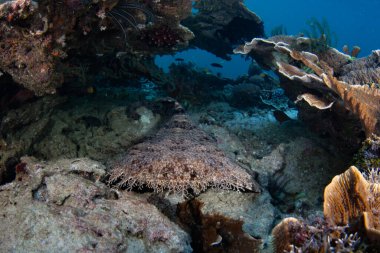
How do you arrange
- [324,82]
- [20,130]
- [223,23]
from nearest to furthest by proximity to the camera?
[324,82] < [20,130] < [223,23]

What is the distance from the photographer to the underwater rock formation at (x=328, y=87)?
4.14m

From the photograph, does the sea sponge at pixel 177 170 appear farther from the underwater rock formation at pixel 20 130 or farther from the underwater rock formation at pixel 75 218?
the underwater rock formation at pixel 20 130

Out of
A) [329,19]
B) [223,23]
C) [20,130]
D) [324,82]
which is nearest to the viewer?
[324,82]

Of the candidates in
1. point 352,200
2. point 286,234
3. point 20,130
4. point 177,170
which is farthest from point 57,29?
point 352,200

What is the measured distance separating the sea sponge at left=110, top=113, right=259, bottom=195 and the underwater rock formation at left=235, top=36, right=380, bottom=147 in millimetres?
1883

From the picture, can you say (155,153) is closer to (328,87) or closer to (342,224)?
(342,224)

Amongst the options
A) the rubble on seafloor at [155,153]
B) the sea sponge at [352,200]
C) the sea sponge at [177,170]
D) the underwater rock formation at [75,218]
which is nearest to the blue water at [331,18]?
the rubble on seafloor at [155,153]

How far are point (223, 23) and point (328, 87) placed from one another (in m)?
6.43

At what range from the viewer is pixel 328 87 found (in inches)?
190

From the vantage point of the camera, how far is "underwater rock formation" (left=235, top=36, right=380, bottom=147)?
4.14 meters

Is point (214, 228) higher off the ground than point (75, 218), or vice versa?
point (75, 218)

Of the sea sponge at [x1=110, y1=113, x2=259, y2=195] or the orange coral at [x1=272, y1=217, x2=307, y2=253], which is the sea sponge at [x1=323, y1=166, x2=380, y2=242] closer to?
the orange coral at [x1=272, y1=217, x2=307, y2=253]

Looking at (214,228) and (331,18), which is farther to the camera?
(331,18)

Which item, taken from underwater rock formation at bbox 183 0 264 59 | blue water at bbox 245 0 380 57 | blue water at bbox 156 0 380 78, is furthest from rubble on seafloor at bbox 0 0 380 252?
blue water at bbox 245 0 380 57
